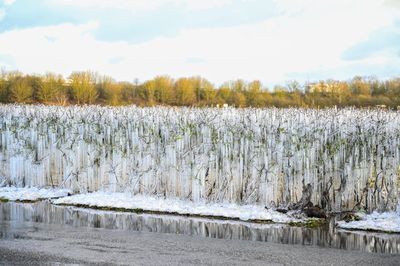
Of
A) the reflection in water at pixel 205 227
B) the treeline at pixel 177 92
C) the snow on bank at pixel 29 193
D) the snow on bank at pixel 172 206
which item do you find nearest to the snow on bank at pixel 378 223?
the reflection in water at pixel 205 227

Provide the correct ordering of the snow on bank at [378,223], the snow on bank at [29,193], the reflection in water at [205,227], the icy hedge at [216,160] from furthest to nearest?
the snow on bank at [29,193] < the icy hedge at [216,160] < the snow on bank at [378,223] < the reflection in water at [205,227]

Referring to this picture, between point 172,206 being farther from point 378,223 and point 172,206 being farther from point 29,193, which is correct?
point 378,223

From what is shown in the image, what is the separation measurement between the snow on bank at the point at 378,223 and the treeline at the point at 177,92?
41891mm

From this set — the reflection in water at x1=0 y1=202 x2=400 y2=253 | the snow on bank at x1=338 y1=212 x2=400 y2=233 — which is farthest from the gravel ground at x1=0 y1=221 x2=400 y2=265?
the snow on bank at x1=338 y1=212 x2=400 y2=233

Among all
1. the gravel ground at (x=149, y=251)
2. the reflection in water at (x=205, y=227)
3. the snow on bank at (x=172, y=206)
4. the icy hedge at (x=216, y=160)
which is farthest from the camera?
the icy hedge at (x=216, y=160)

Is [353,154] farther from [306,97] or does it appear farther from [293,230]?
[306,97]

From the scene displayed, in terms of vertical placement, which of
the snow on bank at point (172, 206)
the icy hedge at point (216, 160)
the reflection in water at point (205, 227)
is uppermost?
the icy hedge at point (216, 160)

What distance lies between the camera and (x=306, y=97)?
6212 centimetres

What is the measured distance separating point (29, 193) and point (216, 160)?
510 cm

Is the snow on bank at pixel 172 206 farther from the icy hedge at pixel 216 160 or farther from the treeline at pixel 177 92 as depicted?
the treeline at pixel 177 92

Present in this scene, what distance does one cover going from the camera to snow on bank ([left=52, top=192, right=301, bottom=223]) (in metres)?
13.1

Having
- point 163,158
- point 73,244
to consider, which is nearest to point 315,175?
point 163,158

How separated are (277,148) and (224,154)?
4.20ft

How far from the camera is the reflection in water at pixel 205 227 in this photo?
35.4 feet
